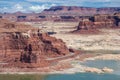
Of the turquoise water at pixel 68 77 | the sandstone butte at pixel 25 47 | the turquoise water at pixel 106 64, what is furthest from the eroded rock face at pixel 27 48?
the turquoise water at pixel 106 64

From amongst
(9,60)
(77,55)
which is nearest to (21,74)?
(9,60)

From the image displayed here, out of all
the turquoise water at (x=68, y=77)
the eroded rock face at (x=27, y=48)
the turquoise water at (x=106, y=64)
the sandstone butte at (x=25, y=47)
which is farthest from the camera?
the turquoise water at (x=106, y=64)

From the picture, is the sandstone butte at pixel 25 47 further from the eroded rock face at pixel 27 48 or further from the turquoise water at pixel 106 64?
the turquoise water at pixel 106 64

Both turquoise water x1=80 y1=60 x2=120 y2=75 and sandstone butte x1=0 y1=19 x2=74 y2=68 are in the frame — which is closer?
sandstone butte x1=0 y1=19 x2=74 y2=68

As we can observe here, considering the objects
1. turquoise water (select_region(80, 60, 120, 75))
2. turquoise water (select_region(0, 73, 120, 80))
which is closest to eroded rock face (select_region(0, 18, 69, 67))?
turquoise water (select_region(0, 73, 120, 80))

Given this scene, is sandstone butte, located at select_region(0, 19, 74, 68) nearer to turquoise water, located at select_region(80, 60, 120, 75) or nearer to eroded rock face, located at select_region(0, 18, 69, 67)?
eroded rock face, located at select_region(0, 18, 69, 67)

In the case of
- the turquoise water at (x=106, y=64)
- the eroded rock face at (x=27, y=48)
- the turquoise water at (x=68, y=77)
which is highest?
the eroded rock face at (x=27, y=48)

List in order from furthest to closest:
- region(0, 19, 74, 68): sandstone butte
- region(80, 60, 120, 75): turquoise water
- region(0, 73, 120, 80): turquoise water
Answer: region(80, 60, 120, 75): turquoise water, region(0, 19, 74, 68): sandstone butte, region(0, 73, 120, 80): turquoise water

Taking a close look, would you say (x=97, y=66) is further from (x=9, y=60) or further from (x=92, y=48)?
(x=92, y=48)

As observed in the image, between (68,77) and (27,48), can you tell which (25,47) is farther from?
(68,77)

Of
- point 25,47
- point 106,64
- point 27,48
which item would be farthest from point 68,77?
point 106,64
